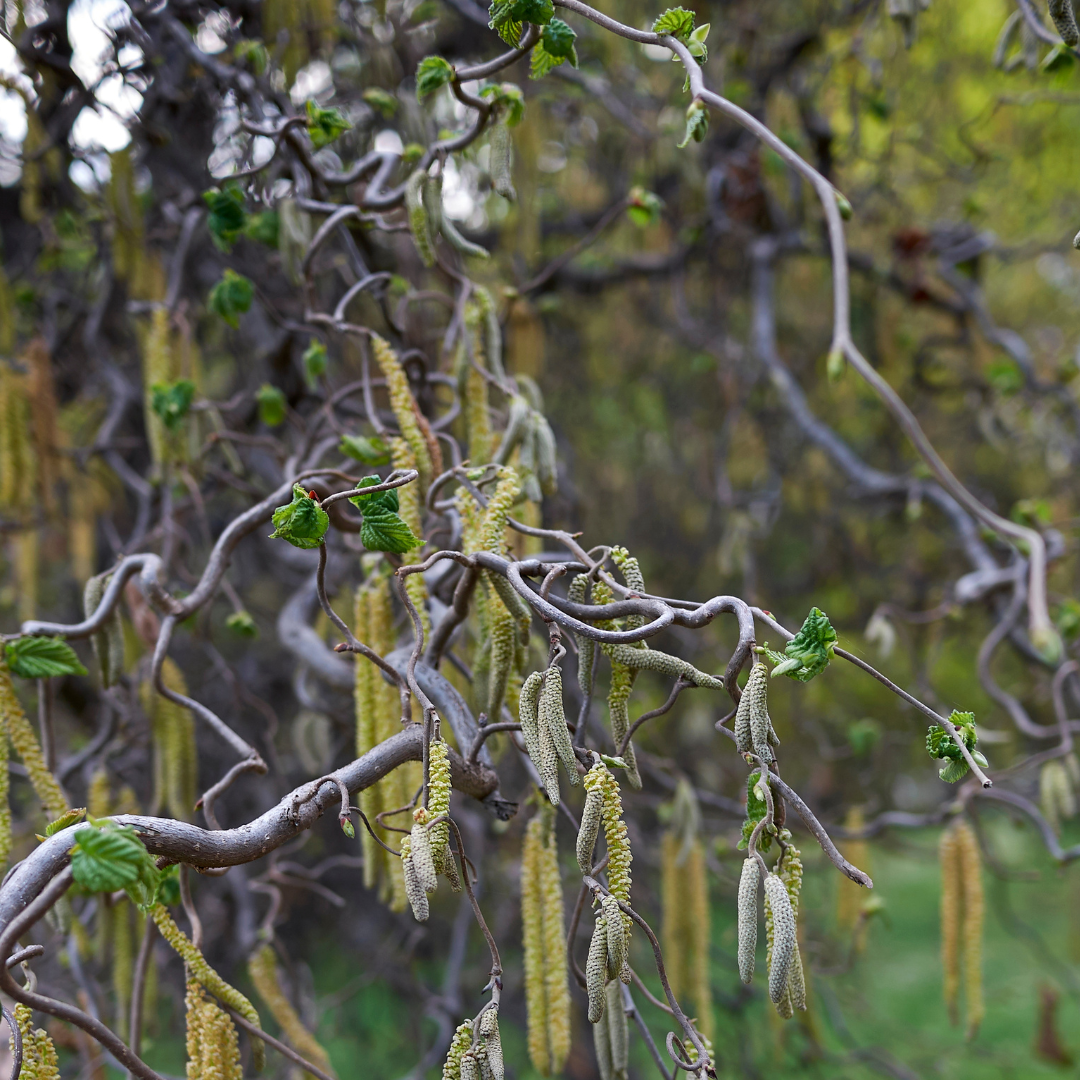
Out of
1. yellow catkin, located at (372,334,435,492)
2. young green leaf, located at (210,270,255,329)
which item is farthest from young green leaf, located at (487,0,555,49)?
young green leaf, located at (210,270,255,329)

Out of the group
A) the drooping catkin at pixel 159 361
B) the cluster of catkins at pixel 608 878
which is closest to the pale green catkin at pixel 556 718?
the cluster of catkins at pixel 608 878

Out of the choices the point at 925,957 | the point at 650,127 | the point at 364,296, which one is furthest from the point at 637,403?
the point at 925,957

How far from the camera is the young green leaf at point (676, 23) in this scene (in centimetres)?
116

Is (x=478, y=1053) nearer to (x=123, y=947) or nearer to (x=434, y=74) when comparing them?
(x=123, y=947)

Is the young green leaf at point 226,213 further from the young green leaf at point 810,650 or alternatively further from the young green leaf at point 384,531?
the young green leaf at point 810,650

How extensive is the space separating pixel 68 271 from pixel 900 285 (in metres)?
3.02

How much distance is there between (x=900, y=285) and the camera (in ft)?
10.5

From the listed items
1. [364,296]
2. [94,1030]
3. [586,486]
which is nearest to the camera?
[94,1030]

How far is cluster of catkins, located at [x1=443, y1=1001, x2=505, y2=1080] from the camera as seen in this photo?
2.89ft

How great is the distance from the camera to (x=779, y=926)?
2.57ft

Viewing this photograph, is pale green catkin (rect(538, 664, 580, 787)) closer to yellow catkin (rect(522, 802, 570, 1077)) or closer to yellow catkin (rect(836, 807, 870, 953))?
yellow catkin (rect(522, 802, 570, 1077))

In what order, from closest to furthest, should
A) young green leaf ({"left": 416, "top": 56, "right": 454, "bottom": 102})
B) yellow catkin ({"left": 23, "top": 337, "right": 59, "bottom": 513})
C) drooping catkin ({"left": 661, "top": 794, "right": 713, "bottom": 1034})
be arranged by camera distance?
young green leaf ({"left": 416, "top": 56, "right": 454, "bottom": 102}), drooping catkin ({"left": 661, "top": 794, "right": 713, "bottom": 1034}), yellow catkin ({"left": 23, "top": 337, "right": 59, "bottom": 513})

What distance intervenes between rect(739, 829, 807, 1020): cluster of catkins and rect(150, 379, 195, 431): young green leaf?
1404mm

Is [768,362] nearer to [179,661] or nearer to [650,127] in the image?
[650,127]
